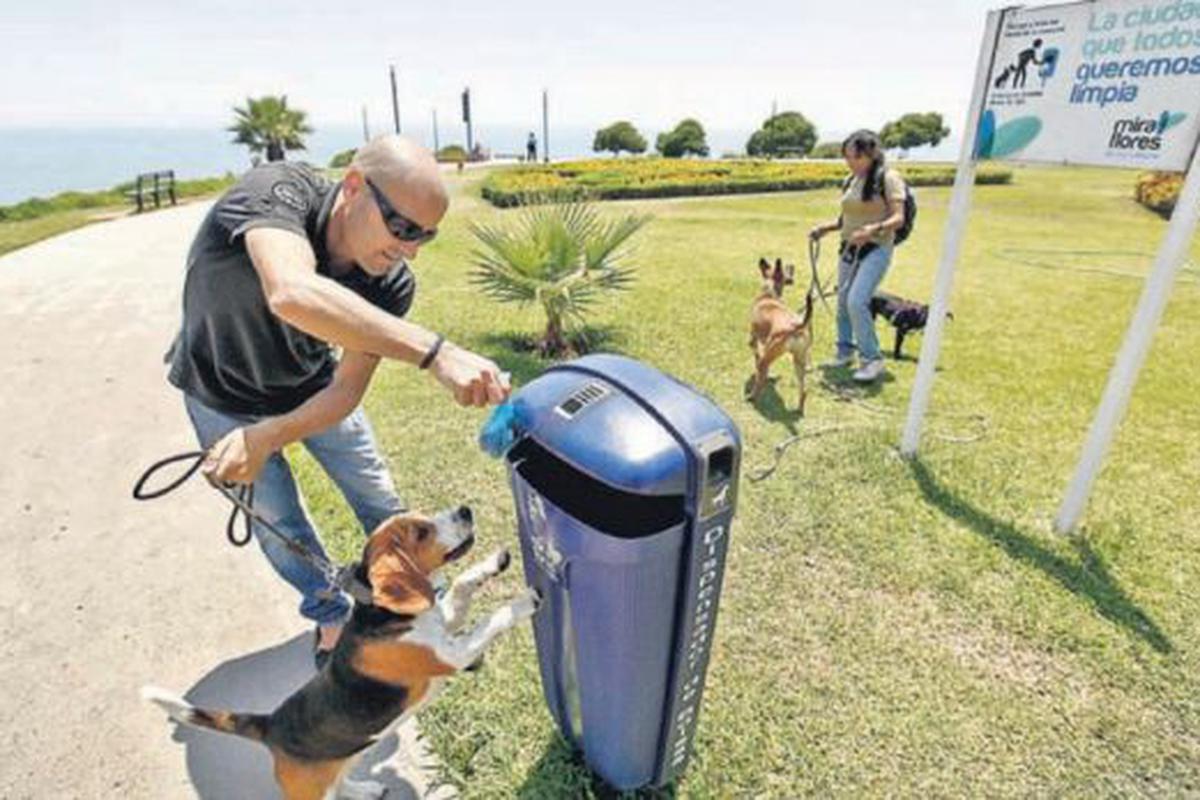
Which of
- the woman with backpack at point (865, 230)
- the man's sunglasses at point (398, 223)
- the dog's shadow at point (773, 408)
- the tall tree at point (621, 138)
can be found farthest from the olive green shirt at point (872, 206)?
the tall tree at point (621, 138)

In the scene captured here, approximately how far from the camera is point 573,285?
5562 mm

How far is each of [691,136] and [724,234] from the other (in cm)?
2899

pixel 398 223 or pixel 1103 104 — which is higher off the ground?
pixel 1103 104

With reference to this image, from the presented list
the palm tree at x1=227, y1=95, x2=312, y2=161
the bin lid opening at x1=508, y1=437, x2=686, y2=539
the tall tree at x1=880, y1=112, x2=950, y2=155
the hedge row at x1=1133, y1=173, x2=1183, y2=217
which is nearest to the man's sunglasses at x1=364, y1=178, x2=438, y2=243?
the bin lid opening at x1=508, y1=437, x2=686, y2=539

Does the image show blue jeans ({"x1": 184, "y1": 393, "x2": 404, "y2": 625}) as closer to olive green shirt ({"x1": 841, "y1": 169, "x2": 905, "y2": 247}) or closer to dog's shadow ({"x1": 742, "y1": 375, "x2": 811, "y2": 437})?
dog's shadow ({"x1": 742, "y1": 375, "x2": 811, "y2": 437})

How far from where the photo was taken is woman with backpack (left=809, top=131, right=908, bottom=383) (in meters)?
4.59

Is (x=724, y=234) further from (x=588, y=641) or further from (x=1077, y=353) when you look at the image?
(x=588, y=641)

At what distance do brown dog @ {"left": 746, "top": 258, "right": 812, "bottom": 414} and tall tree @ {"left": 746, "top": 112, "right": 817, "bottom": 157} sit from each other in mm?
38499

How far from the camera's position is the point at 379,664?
168 centimetres

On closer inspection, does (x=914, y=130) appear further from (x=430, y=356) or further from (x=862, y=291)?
(x=430, y=356)

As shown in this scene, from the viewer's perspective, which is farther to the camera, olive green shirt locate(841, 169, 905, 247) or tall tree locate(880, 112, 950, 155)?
tall tree locate(880, 112, 950, 155)

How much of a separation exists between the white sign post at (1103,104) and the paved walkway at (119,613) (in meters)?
3.34

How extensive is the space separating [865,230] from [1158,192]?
17738 millimetres

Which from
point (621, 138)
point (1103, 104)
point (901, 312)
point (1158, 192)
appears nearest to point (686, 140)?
point (621, 138)
